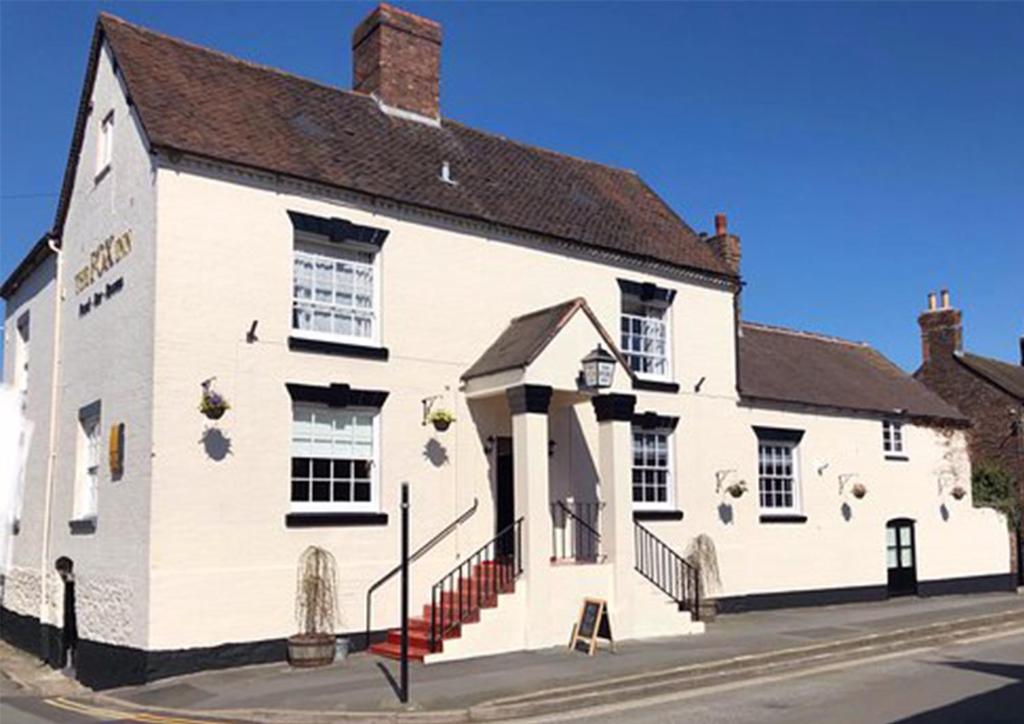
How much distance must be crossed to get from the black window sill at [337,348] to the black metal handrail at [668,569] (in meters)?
6.12

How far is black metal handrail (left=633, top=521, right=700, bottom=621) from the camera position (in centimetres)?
1898

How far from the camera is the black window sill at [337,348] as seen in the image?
15.2m

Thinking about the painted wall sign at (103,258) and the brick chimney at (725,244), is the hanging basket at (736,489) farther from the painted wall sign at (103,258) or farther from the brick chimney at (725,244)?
the painted wall sign at (103,258)

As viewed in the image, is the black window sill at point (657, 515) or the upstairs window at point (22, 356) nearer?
the black window sill at point (657, 515)

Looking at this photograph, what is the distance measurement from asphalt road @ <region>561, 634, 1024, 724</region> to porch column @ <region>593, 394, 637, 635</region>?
3638 mm

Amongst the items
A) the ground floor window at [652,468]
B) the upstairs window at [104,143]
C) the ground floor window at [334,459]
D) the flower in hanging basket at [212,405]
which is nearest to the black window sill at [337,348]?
the ground floor window at [334,459]

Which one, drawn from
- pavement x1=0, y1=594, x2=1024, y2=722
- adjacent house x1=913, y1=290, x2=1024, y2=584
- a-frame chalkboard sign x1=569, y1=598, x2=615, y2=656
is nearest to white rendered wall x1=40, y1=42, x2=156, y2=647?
pavement x1=0, y1=594, x2=1024, y2=722

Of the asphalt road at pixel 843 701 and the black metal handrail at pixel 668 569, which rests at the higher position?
the black metal handrail at pixel 668 569

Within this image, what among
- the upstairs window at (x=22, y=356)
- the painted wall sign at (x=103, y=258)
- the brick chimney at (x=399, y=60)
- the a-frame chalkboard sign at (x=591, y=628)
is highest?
the brick chimney at (x=399, y=60)

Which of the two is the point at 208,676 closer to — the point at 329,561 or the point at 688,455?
the point at 329,561

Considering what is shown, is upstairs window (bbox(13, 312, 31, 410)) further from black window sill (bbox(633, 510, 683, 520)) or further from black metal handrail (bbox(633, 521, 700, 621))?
black metal handrail (bbox(633, 521, 700, 621))

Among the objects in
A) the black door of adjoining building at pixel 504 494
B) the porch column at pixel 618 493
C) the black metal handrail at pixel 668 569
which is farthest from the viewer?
the black metal handrail at pixel 668 569

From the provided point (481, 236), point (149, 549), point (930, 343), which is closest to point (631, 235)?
point (481, 236)

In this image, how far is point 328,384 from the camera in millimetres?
15359
